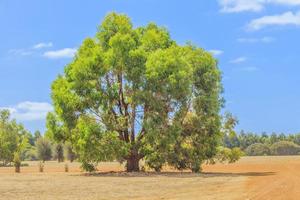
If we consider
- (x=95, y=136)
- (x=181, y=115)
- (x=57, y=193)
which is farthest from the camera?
(x=181, y=115)

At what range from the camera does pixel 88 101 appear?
5272cm

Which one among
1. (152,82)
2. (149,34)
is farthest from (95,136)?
(149,34)

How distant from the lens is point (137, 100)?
5159 cm

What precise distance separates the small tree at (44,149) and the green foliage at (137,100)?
93.1m

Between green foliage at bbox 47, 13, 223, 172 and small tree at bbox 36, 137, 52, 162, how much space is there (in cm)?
9310

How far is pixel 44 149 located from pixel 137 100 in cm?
10314

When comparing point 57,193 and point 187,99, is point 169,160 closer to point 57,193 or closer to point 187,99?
point 187,99

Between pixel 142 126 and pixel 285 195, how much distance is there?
30423 millimetres

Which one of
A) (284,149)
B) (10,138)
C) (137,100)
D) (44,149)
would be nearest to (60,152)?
(44,149)

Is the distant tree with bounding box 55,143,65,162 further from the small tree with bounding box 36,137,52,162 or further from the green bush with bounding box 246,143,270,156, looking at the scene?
the green bush with bounding box 246,143,270,156

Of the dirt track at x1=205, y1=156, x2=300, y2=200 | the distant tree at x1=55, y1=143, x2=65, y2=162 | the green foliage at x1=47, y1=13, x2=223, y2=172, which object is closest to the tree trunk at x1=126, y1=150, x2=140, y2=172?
the green foliage at x1=47, y1=13, x2=223, y2=172

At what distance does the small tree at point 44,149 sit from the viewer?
14850 centimetres

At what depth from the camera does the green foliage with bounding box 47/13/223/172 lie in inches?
2031

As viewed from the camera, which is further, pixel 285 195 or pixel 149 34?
pixel 149 34
